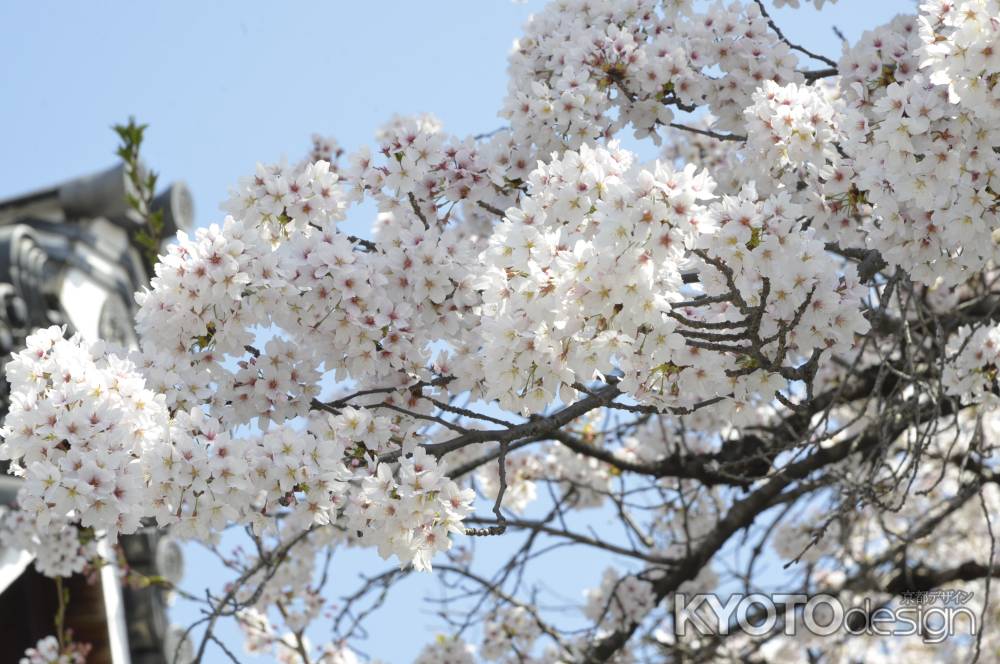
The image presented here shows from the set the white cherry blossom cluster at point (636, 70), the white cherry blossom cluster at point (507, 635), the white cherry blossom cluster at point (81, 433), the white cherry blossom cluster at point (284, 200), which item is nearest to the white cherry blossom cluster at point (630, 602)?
the white cherry blossom cluster at point (507, 635)

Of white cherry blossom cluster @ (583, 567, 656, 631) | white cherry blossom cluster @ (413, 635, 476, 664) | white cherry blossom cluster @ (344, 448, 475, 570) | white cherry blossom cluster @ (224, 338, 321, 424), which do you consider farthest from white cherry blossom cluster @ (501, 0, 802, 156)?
white cherry blossom cluster @ (413, 635, 476, 664)

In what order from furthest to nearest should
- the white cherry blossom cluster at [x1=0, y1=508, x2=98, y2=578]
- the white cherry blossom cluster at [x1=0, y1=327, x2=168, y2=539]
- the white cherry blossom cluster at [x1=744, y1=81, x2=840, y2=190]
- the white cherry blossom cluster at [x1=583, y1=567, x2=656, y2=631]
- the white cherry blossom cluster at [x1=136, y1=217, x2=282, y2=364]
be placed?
the white cherry blossom cluster at [x1=0, y1=508, x2=98, y2=578] → the white cherry blossom cluster at [x1=583, y1=567, x2=656, y2=631] → the white cherry blossom cluster at [x1=744, y1=81, x2=840, y2=190] → the white cherry blossom cluster at [x1=136, y1=217, x2=282, y2=364] → the white cherry blossom cluster at [x1=0, y1=327, x2=168, y2=539]

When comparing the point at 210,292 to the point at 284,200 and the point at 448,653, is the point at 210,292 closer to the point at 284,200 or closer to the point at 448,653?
the point at 284,200

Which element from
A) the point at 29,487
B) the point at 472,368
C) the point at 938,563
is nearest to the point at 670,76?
the point at 472,368

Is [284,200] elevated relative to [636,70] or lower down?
lower down

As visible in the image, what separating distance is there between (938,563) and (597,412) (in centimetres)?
464

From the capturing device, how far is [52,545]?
21.3 ft

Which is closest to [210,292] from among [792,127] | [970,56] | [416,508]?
[416,508]

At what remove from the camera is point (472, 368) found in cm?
377

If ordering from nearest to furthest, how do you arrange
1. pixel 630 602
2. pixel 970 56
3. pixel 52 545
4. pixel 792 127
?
1. pixel 970 56
2. pixel 792 127
3. pixel 630 602
4. pixel 52 545

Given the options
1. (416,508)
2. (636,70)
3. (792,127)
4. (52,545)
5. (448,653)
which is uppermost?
(636,70)

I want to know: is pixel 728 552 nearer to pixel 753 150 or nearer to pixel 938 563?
pixel 753 150

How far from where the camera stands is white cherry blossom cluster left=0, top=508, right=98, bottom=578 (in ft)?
21.2

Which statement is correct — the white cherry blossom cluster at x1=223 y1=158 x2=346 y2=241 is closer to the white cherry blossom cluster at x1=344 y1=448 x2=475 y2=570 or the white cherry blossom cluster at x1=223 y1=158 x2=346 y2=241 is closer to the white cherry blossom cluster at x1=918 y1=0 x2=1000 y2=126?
the white cherry blossom cluster at x1=344 y1=448 x2=475 y2=570
